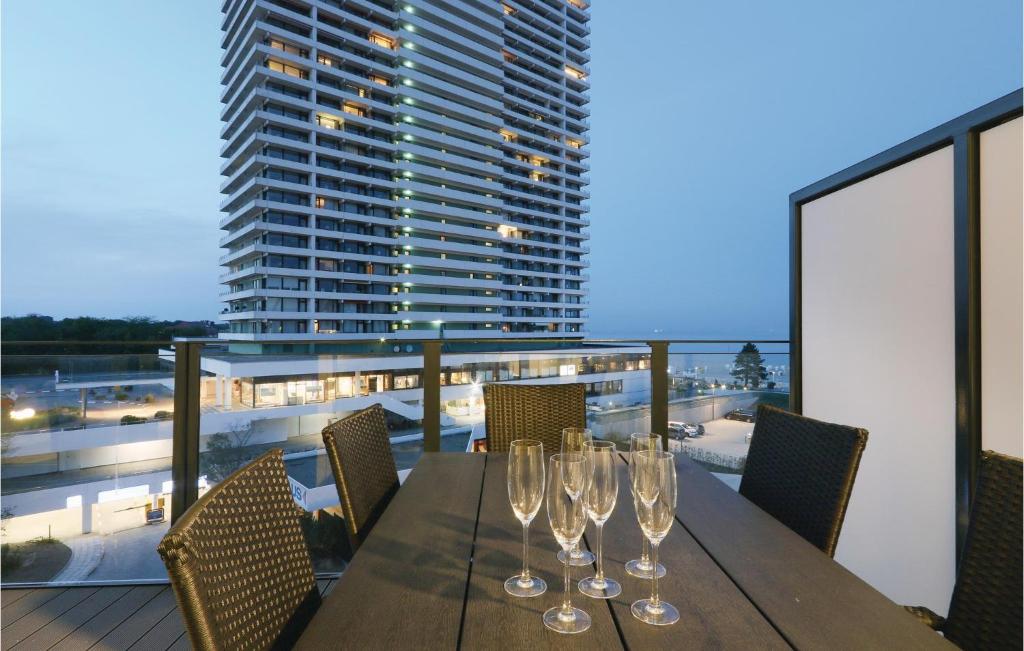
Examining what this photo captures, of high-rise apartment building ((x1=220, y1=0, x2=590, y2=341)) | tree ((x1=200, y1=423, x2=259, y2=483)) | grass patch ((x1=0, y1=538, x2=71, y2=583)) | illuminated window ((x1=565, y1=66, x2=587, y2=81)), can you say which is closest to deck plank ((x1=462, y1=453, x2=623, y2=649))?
tree ((x1=200, y1=423, x2=259, y2=483))

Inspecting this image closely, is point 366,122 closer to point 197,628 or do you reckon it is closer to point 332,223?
point 332,223

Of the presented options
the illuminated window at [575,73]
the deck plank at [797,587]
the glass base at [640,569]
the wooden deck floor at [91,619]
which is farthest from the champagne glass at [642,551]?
the illuminated window at [575,73]

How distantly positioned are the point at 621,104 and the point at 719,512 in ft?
157

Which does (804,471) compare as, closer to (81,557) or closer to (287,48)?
(81,557)

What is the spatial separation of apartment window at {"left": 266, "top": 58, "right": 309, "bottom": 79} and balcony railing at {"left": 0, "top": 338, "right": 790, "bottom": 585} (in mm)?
32501

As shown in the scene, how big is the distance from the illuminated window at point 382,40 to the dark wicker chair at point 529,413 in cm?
3669

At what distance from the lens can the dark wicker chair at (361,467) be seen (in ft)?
3.75

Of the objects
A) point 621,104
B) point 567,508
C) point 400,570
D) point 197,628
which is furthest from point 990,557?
point 621,104

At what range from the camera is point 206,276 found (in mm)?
38094

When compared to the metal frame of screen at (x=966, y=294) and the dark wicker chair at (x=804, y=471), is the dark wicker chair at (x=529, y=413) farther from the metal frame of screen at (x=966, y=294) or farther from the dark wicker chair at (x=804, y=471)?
the metal frame of screen at (x=966, y=294)

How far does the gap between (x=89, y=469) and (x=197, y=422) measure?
548 millimetres

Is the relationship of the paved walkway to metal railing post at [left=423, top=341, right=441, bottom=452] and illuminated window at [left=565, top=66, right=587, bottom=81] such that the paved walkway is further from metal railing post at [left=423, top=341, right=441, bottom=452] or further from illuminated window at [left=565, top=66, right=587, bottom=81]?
illuminated window at [left=565, top=66, right=587, bottom=81]

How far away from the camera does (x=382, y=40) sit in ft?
107

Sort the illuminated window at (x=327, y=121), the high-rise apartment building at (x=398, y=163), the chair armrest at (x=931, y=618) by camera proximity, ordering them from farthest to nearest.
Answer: the illuminated window at (x=327, y=121)
the high-rise apartment building at (x=398, y=163)
the chair armrest at (x=931, y=618)
